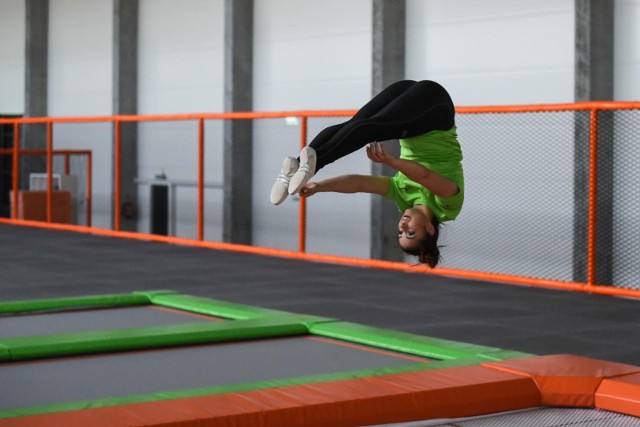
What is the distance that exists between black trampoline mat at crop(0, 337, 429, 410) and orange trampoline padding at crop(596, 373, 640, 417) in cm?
117

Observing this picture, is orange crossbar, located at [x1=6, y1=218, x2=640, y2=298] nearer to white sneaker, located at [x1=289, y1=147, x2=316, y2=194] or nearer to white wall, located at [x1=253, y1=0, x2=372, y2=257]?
white wall, located at [x1=253, y1=0, x2=372, y2=257]

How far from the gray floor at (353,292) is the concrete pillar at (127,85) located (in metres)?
4.28

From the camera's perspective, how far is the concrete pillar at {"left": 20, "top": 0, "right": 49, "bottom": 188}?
18.7 meters

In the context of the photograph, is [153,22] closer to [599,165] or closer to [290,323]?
[599,165]

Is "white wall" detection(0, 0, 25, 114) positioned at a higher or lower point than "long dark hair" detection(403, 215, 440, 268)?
higher

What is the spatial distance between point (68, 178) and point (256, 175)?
3150 millimetres

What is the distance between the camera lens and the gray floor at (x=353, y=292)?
22.3 feet

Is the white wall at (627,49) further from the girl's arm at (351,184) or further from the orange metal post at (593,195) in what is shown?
the girl's arm at (351,184)

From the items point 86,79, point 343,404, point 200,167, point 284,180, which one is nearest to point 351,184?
point 284,180

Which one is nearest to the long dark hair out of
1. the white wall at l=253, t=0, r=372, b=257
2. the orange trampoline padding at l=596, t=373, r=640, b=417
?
the orange trampoline padding at l=596, t=373, r=640, b=417

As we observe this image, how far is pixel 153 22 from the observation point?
16406mm

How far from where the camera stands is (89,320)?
7.15 meters

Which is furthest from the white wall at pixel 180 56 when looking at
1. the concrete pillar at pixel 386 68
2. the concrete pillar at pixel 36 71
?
the concrete pillar at pixel 386 68

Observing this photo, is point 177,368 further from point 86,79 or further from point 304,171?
point 86,79
